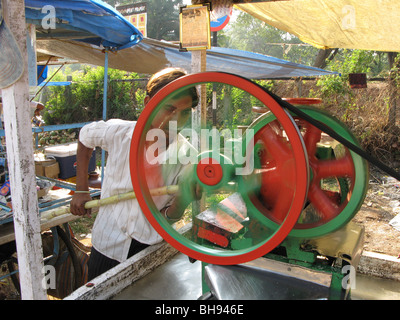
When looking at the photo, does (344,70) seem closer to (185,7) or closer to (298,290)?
(185,7)

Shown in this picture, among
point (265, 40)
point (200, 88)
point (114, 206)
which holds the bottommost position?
point (114, 206)

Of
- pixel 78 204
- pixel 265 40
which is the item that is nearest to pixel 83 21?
pixel 78 204

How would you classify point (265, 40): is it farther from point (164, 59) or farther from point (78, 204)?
point (78, 204)

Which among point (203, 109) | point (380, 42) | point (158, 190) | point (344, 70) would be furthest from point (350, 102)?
point (158, 190)

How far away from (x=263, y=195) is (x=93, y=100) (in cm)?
1020

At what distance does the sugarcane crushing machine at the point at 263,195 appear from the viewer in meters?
1.03

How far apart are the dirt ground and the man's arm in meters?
2.90

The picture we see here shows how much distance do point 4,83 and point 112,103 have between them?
30.7ft

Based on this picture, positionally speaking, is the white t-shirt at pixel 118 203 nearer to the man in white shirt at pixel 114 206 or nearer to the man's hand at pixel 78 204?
the man in white shirt at pixel 114 206

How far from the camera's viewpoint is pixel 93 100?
1061 centimetres

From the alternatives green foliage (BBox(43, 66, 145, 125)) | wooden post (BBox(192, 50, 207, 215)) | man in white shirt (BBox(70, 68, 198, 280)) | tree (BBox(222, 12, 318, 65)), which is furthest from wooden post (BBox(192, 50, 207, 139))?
tree (BBox(222, 12, 318, 65))

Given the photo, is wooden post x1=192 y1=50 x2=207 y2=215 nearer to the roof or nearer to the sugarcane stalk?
the sugarcane stalk
